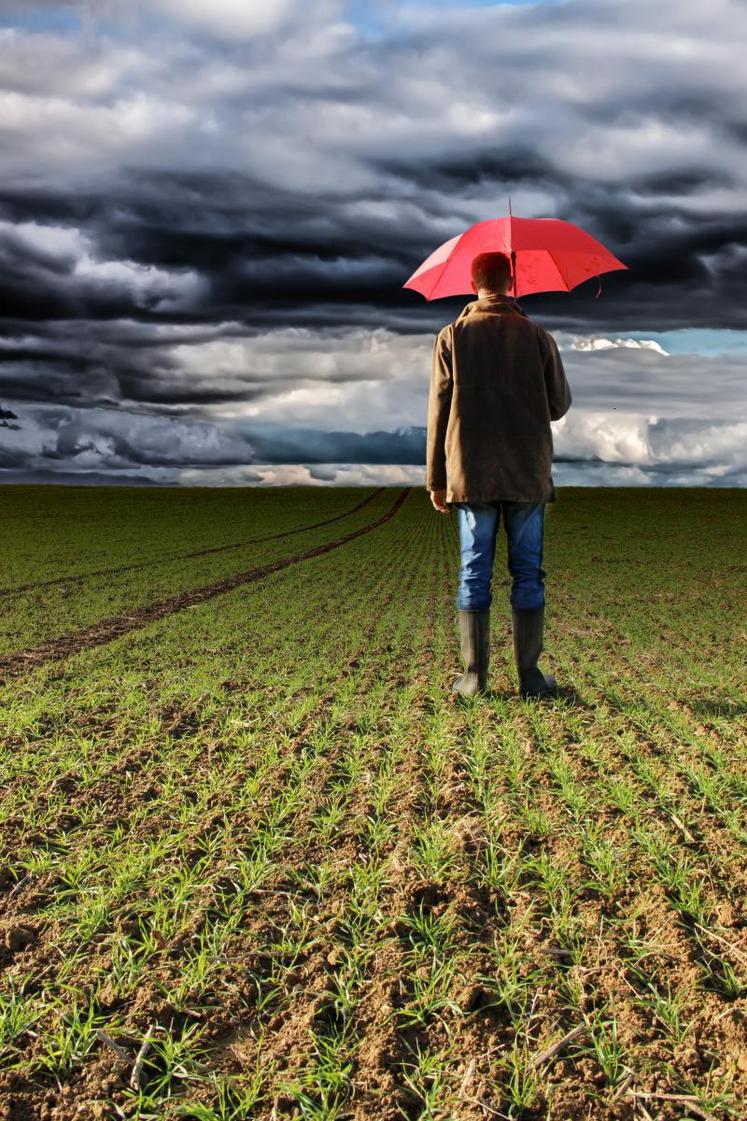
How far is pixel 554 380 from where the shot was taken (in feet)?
21.1

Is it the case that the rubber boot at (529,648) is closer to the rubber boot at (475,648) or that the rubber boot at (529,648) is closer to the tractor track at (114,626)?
the rubber boot at (475,648)

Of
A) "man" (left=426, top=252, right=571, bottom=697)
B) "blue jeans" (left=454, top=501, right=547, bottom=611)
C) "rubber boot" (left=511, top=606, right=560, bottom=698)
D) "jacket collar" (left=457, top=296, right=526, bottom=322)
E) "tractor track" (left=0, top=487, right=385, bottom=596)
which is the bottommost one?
"tractor track" (left=0, top=487, right=385, bottom=596)

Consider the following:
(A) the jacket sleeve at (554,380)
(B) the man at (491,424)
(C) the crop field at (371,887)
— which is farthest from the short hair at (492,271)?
(C) the crop field at (371,887)

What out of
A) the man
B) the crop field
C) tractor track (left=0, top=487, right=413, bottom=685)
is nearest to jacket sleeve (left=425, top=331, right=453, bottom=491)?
the man

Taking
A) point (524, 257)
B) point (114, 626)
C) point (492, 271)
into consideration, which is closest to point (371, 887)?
point (492, 271)

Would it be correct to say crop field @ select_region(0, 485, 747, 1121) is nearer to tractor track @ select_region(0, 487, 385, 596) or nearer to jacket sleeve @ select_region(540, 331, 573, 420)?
jacket sleeve @ select_region(540, 331, 573, 420)

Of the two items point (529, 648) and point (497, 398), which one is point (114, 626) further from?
point (497, 398)

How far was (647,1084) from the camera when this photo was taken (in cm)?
246

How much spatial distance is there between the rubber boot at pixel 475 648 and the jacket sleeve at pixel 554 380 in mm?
1503

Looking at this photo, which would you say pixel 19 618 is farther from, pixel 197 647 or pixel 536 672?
pixel 536 672

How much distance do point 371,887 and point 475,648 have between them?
10.5 feet

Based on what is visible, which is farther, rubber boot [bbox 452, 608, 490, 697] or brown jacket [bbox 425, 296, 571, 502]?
rubber boot [bbox 452, 608, 490, 697]

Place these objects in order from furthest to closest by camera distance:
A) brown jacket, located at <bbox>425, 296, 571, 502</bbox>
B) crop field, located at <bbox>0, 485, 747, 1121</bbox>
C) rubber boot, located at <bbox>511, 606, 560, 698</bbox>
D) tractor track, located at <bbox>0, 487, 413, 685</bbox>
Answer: tractor track, located at <bbox>0, 487, 413, 685</bbox> → rubber boot, located at <bbox>511, 606, 560, 698</bbox> → brown jacket, located at <bbox>425, 296, 571, 502</bbox> → crop field, located at <bbox>0, 485, 747, 1121</bbox>

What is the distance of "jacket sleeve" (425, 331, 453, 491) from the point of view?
641cm
